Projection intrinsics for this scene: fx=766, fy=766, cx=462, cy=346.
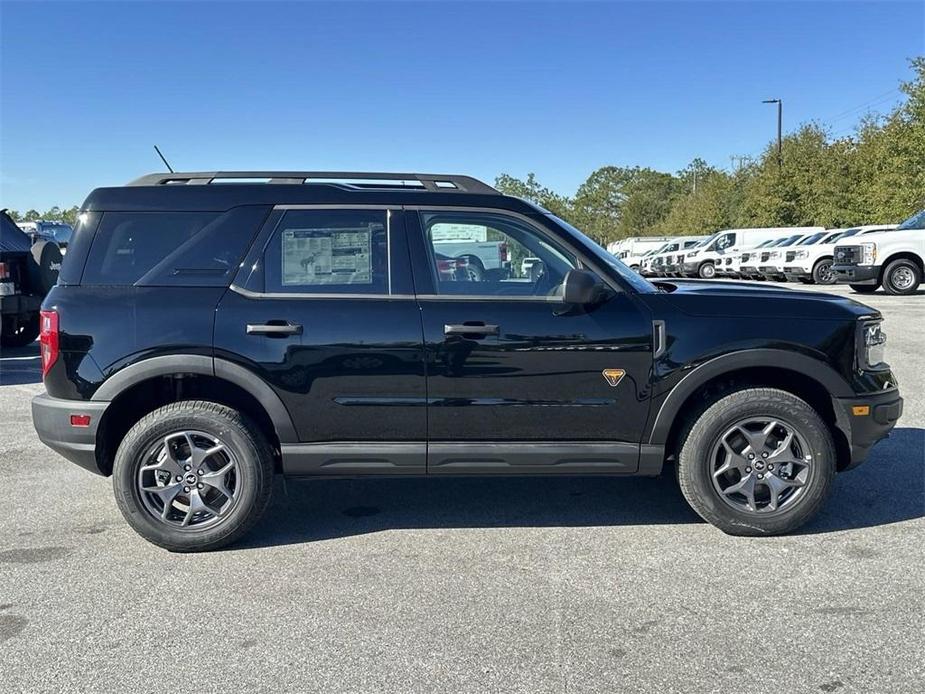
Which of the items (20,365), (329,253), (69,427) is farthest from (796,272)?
(69,427)

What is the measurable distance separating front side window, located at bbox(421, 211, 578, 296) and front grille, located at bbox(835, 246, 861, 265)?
Answer: 15352 millimetres

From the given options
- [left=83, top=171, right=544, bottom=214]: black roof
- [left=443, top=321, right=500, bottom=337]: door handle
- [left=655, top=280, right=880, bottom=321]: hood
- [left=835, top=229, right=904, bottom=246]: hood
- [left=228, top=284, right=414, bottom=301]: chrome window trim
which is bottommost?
[left=443, top=321, right=500, bottom=337]: door handle

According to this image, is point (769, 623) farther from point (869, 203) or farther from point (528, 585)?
point (869, 203)

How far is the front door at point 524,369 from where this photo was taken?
3920 millimetres

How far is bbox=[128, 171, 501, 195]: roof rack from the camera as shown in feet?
13.8

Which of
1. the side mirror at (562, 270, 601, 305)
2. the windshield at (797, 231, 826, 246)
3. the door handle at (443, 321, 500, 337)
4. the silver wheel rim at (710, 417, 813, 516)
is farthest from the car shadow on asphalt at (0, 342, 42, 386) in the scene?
the windshield at (797, 231, 826, 246)

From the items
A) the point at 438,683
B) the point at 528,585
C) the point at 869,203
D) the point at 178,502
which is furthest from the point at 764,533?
the point at 869,203

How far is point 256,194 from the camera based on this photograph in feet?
13.4

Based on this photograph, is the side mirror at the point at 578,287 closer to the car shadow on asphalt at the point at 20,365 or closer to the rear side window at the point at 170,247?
the rear side window at the point at 170,247

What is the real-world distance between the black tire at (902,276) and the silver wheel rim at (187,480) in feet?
55.2

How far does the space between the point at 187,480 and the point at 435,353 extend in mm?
1474

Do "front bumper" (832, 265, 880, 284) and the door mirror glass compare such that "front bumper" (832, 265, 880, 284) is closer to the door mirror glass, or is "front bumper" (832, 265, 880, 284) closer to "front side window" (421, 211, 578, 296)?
"front side window" (421, 211, 578, 296)

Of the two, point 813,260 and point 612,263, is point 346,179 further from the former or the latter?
point 813,260

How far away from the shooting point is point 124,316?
12.9 ft
